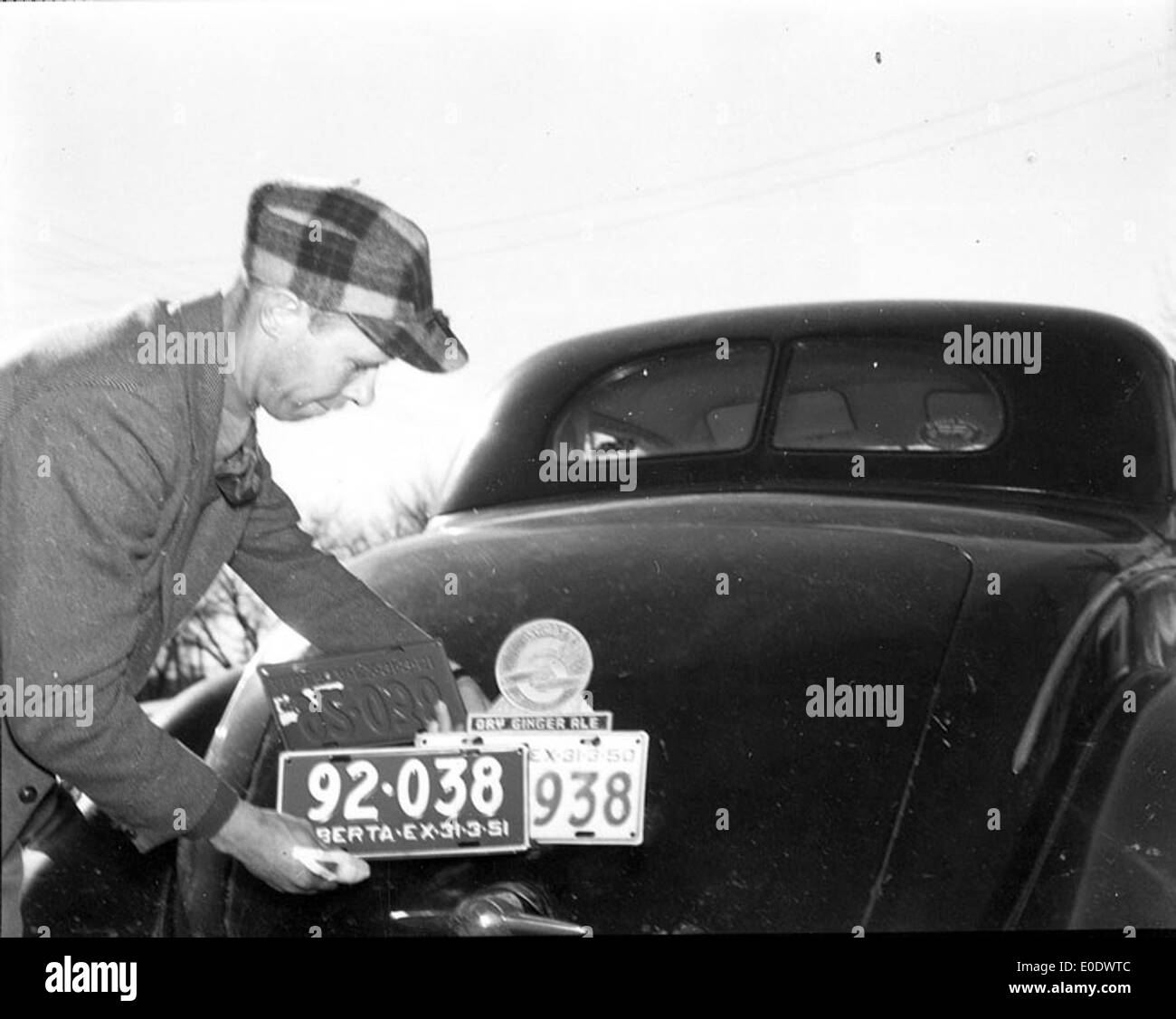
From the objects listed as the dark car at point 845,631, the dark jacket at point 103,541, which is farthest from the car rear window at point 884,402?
the dark jacket at point 103,541

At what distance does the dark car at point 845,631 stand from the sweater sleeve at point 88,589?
31 centimetres

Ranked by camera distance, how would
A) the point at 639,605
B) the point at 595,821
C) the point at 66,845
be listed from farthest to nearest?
the point at 66,845
the point at 639,605
the point at 595,821

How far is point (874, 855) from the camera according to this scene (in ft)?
7.07

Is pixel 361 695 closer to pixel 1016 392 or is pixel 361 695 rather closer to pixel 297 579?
pixel 297 579

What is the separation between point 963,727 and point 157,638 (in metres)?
1.22

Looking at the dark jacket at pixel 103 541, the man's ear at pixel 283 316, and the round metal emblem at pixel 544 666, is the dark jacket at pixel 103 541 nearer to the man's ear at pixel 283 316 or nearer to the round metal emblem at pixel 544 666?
the man's ear at pixel 283 316

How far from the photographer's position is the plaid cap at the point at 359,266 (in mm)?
2354

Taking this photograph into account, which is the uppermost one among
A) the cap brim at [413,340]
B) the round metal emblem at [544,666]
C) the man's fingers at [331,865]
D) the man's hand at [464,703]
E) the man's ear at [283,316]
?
the man's ear at [283,316]

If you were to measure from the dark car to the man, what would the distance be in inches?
8.7

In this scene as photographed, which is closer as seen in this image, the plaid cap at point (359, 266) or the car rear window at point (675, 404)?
the plaid cap at point (359, 266)

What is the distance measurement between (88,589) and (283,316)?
1.71 ft

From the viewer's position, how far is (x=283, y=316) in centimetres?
236

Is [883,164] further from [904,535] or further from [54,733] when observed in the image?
[54,733]
